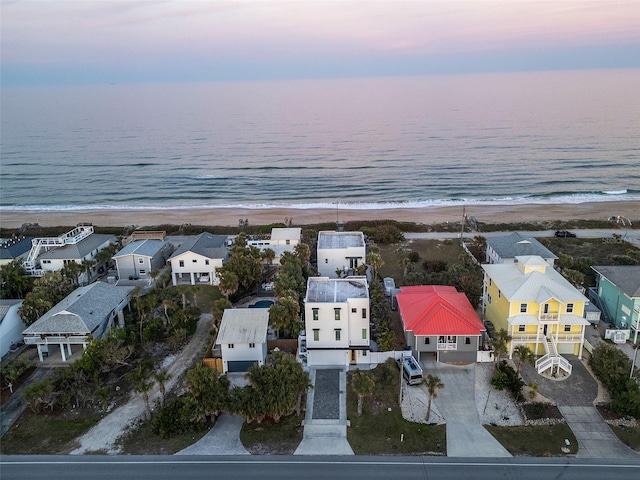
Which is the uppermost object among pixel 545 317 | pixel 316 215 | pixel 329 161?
pixel 329 161

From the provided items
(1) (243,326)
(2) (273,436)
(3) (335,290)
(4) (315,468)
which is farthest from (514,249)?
(4) (315,468)

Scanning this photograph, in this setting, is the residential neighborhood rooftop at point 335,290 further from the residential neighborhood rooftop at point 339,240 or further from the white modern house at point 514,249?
the white modern house at point 514,249

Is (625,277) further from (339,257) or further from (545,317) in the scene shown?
(339,257)

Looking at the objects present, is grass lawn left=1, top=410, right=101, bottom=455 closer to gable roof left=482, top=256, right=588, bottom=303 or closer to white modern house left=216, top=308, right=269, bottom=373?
white modern house left=216, top=308, right=269, bottom=373

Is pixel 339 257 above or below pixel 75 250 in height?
below

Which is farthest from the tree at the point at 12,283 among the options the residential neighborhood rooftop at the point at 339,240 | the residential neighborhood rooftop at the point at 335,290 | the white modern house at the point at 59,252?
the residential neighborhood rooftop at the point at 339,240

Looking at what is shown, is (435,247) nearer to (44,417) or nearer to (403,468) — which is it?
(403,468)
